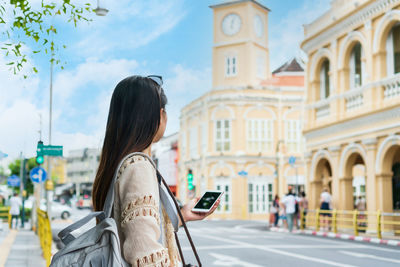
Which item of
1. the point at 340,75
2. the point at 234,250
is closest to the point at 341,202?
the point at 340,75

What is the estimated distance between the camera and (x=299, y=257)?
1395 cm

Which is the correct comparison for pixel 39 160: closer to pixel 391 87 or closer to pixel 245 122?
pixel 391 87

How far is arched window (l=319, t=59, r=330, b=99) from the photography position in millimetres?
27094

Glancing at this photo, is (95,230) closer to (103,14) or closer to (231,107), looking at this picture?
(103,14)

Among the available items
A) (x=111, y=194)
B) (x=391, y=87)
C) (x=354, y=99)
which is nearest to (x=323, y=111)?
(x=354, y=99)

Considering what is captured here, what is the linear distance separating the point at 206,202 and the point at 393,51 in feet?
66.8

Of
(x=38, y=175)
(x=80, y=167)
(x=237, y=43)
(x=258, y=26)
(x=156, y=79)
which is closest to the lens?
(x=156, y=79)

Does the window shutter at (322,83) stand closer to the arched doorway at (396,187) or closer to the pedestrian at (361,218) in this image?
the arched doorway at (396,187)

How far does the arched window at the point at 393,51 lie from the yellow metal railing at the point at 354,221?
16.8 ft

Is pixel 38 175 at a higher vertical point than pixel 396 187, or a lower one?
higher

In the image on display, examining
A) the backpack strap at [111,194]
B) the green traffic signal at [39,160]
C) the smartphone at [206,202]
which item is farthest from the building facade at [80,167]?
the backpack strap at [111,194]

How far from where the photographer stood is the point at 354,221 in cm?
2134

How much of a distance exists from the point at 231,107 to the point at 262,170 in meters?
5.24

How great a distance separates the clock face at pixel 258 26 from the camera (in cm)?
4785
